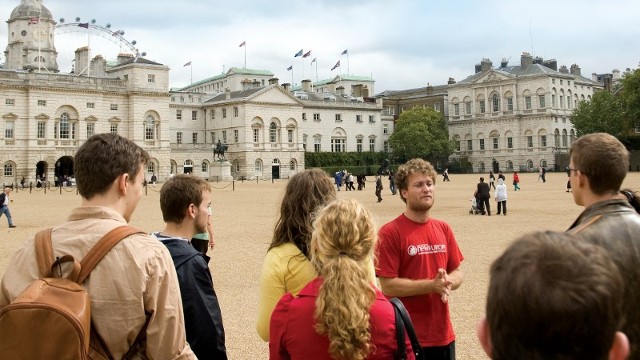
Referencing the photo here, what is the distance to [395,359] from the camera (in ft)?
10.8

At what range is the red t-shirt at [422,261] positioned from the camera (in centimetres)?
492

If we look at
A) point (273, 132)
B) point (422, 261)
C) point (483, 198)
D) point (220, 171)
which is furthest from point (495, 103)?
point (422, 261)

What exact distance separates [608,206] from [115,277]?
2836mm

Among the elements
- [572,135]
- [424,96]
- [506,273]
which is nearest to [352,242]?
[506,273]

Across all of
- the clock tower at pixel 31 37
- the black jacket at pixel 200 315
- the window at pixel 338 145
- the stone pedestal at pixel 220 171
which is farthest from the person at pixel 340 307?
the clock tower at pixel 31 37

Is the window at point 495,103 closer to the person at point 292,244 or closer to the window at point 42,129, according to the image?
the window at point 42,129

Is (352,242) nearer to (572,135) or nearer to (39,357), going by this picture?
(39,357)

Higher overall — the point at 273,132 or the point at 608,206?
the point at 273,132

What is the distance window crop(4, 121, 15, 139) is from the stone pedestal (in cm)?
1970

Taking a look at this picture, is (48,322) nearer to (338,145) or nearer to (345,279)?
(345,279)

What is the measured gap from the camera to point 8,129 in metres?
62.2

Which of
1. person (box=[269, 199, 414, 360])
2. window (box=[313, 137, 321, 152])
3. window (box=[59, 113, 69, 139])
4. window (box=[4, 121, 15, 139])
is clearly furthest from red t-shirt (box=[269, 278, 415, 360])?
window (box=[313, 137, 321, 152])

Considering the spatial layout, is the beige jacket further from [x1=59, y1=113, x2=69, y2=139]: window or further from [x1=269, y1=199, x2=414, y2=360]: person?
[x1=59, y1=113, x2=69, y2=139]: window

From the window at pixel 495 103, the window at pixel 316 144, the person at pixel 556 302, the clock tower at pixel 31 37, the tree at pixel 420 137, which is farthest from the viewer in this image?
the window at pixel 495 103
